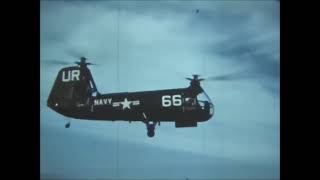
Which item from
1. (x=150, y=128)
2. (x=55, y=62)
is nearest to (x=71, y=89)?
(x=55, y=62)

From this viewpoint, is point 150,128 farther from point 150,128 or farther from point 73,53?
point 73,53

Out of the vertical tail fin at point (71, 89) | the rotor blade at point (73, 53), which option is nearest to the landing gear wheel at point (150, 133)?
the vertical tail fin at point (71, 89)

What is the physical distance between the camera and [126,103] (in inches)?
95.0

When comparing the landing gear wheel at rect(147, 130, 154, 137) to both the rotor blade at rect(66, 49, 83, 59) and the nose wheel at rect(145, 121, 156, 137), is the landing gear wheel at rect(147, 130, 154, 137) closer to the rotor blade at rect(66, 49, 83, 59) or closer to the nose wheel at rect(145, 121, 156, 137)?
the nose wheel at rect(145, 121, 156, 137)

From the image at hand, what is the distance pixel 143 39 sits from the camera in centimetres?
239

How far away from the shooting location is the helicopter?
2387 millimetres

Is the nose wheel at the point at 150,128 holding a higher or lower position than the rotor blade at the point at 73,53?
lower

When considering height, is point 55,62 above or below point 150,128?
above

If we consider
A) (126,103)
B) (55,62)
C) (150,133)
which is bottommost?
(150,133)

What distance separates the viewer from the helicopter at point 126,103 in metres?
2.39

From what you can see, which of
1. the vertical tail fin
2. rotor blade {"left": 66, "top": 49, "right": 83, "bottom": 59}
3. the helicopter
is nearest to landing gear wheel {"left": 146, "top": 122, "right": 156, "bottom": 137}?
the helicopter

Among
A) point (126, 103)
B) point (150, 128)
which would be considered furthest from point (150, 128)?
point (126, 103)

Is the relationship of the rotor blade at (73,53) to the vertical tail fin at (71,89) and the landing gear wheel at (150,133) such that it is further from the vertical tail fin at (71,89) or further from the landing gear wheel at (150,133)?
the landing gear wheel at (150,133)
